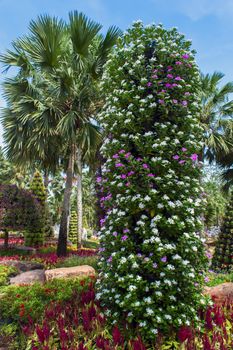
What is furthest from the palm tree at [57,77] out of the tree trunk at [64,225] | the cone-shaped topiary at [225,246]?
the cone-shaped topiary at [225,246]

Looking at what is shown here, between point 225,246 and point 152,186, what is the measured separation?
8358 millimetres

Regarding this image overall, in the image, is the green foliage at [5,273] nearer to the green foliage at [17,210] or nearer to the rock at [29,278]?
the rock at [29,278]

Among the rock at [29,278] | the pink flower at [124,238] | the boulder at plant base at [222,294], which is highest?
the pink flower at [124,238]

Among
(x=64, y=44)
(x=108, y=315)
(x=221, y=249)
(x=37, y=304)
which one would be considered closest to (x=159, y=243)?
(x=108, y=315)

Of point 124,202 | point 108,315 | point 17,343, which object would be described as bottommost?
point 17,343

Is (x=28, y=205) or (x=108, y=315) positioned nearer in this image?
(x=108, y=315)

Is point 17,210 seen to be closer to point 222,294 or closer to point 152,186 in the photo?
point 222,294

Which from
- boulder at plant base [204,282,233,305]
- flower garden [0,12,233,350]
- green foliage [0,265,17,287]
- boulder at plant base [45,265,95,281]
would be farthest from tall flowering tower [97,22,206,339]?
green foliage [0,265,17,287]

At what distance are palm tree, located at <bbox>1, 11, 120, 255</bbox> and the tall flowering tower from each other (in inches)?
223

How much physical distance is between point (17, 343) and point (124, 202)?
2.45 m

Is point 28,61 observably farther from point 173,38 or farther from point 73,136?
point 173,38

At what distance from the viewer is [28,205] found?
14008 mm

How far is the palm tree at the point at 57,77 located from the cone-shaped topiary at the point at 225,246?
6086 millimetres

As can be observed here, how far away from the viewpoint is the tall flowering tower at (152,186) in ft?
13.2
